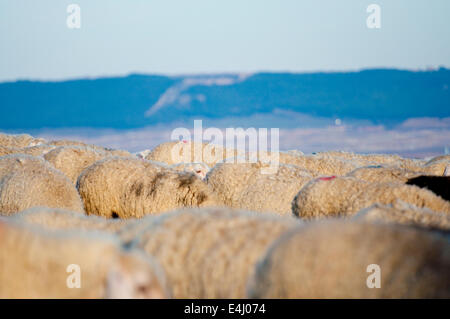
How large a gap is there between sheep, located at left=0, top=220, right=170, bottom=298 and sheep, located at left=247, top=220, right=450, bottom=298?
1.81ft

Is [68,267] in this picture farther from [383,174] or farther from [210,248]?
[383,174]

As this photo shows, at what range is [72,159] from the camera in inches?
449

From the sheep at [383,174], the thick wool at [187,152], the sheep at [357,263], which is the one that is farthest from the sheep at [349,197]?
the thick wool at [187,152]

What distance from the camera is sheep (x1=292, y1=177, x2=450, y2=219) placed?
577cm

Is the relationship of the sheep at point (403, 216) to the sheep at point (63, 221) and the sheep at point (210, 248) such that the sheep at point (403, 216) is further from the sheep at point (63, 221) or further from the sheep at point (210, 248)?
the sheep at point (63, 221)

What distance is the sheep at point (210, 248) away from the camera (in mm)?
2924

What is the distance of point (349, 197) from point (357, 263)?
13.6 feet

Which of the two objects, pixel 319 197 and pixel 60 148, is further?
pixel 60 148

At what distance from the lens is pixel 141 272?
2682 millimetres

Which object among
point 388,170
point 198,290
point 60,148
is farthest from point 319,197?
point 60,148

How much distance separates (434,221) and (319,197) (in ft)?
11.1
